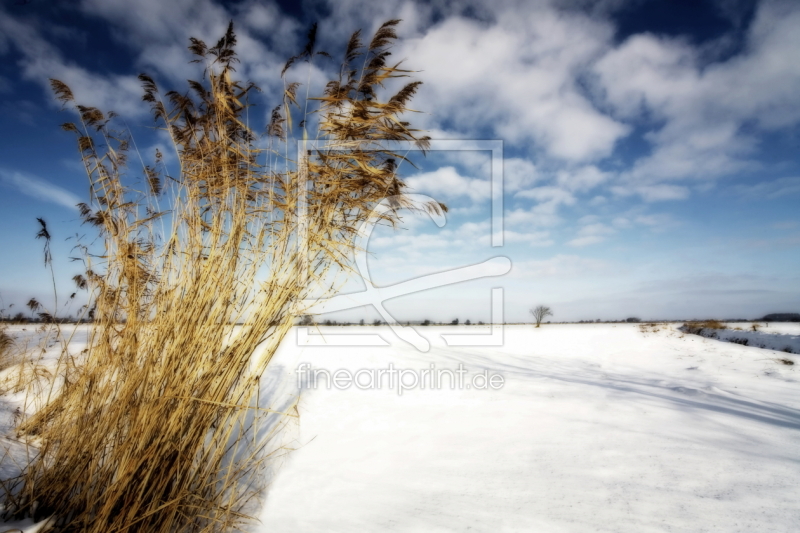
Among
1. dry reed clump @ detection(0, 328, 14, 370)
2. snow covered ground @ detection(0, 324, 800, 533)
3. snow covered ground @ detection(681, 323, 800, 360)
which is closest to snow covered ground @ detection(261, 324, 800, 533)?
snow covered ground @ detection(0, 324, 800, 533)

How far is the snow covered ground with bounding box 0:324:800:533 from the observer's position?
6.86ft

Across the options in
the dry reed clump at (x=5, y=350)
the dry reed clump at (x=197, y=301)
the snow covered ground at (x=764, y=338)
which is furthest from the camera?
the snow covered ground at (x=764, y=338)

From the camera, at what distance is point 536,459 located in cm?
285

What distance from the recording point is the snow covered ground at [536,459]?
209cm

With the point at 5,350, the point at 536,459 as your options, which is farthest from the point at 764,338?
the point at 5,350

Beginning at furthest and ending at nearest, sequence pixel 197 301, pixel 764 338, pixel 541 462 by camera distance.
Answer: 1. pixel 764 338
2. pixel 541 462
3. pixel 197 301

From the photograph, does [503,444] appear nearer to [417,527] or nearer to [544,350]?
[417,527]

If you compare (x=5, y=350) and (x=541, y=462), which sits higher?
A: (x=5, y=350)

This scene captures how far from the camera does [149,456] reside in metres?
1.69

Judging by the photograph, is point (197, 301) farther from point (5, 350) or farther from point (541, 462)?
point (5, 350)

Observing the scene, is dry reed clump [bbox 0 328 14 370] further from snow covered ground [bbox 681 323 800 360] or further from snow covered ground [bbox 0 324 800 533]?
snow covered ground [bbox 681 323 800 360]

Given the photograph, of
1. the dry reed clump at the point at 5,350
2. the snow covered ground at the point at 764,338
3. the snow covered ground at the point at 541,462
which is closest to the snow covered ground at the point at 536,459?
the snow covered ground at the point at 541,462

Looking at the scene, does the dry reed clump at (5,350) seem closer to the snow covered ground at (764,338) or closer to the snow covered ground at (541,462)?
the snow covered ground at (541,462)

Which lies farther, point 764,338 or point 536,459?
point 764,338
